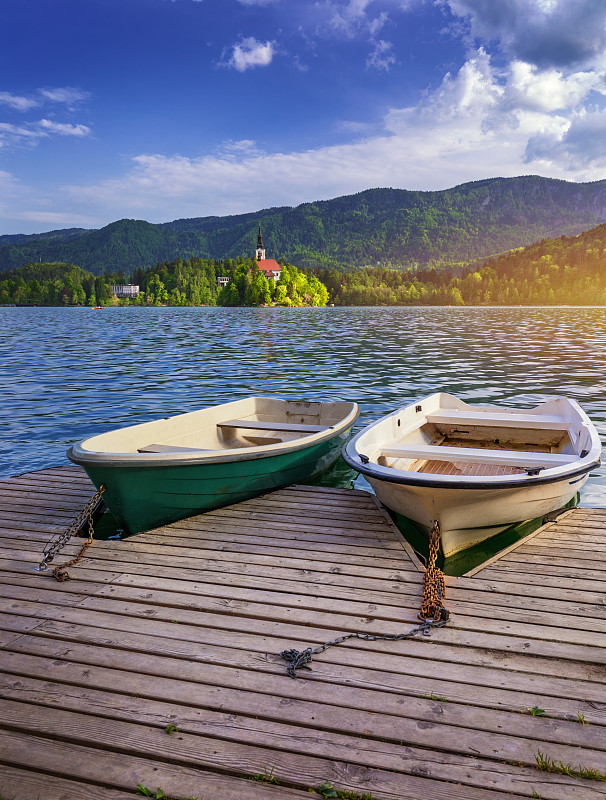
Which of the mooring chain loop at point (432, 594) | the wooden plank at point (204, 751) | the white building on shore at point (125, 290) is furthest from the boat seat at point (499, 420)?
the white building on shore at point (125, 290)

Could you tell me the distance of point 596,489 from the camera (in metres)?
8.23

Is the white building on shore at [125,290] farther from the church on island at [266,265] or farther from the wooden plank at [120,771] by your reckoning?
the wooden plank at [120,771]

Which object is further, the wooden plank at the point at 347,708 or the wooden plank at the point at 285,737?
the wooden plank at the point at 347,708

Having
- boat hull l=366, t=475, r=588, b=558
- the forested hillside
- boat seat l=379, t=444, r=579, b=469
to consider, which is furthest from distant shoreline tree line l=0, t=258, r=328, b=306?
boat hull l=366, t=475, r=588, b=558

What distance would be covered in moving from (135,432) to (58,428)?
6.98m

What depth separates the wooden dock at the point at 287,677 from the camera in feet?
7.52

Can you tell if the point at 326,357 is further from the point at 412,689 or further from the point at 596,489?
the point at 412,689

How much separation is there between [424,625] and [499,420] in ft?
14.2

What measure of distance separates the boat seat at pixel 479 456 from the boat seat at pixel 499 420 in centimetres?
172

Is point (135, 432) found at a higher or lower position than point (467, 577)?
higher

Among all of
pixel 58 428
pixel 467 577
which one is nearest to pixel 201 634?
pixel 467 577

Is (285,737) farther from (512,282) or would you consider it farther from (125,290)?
(125,290)

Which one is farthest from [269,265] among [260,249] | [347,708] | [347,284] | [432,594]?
[347,708]

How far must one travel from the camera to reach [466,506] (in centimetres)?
443
